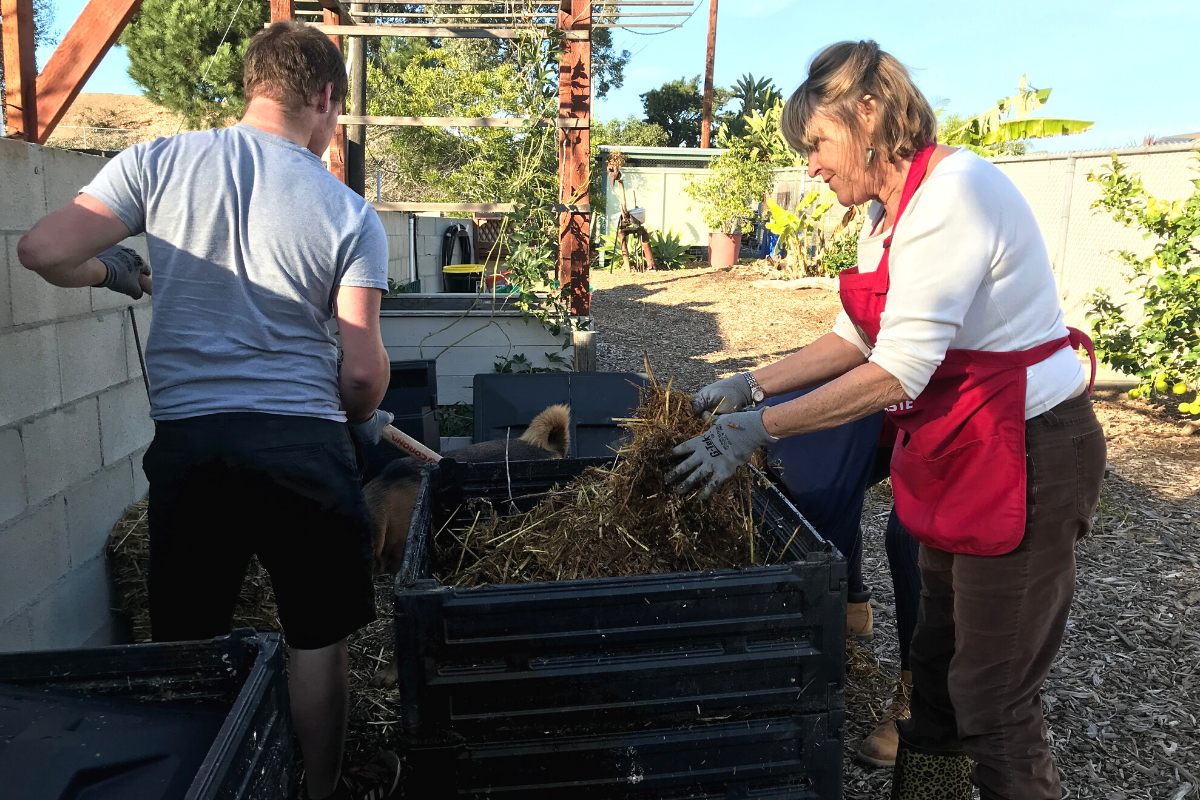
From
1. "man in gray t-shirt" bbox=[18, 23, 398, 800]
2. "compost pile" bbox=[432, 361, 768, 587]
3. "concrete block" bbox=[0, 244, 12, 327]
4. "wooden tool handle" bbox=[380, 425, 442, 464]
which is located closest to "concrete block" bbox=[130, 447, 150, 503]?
"concrete block" bbox=[0, 244, 12, 327]

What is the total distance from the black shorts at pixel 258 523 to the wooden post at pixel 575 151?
413 cm

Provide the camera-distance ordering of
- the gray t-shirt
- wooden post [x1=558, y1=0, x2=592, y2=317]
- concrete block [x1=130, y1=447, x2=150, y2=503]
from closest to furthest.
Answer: the gray t-shirt
concrete block [x1=130, y1=447, x2=150, y2=503]
wooden post [x1=558, y1=0, x2=592, y2=317]

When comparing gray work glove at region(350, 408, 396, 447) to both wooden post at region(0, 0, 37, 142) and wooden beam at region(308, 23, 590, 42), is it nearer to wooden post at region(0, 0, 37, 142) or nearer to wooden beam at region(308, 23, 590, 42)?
wooden post at region(0, 0, 37, 142)

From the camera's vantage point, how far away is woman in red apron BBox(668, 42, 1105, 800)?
1706 millimetres

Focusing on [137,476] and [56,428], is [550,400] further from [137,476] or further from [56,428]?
[56,428]

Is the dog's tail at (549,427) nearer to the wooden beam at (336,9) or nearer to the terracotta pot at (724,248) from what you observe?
the wooden beam at (336,9)

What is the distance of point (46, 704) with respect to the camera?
1141 mm

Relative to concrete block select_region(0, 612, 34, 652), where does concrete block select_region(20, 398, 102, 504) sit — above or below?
above

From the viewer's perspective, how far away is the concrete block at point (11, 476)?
8.29 feet

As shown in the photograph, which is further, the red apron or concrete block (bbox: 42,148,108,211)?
concrete block (bbox: 42,148,108,211)

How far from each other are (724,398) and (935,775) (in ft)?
3.60

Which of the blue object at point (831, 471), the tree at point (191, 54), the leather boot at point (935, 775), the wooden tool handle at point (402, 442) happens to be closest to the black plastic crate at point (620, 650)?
the leather boot at point (935, 775)

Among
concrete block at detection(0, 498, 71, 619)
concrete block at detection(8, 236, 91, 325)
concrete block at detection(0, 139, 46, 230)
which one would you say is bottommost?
concrete block at detection(0, 498, 71, 619)

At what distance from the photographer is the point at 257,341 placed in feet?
6.46
